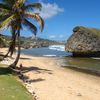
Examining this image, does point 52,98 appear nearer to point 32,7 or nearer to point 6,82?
point 6,82

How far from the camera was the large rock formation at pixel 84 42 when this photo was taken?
73625mm

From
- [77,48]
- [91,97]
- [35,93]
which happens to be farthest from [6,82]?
[77,48]

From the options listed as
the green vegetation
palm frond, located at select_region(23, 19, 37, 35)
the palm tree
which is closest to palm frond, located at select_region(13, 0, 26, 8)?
the palm tree

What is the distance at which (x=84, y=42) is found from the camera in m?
74.5

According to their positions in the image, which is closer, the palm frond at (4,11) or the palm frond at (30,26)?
the palm frond at (4,11)

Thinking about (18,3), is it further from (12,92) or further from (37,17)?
(12,92)

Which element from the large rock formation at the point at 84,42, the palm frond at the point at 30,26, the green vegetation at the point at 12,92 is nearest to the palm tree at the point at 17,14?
the palm frond at the point at 30,26

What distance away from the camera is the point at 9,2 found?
26.2m

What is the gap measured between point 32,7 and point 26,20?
5.18 ft

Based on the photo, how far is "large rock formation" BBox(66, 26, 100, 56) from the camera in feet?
242

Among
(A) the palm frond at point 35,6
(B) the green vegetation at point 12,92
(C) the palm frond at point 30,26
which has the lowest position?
(B) the green vegetation at point 12,92

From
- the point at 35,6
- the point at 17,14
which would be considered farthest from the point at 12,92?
the point at 35,6

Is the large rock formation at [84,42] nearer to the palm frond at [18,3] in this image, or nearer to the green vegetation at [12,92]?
the palm frond at [18,3]

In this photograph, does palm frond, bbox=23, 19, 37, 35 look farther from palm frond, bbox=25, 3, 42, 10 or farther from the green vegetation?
the green vegetation
